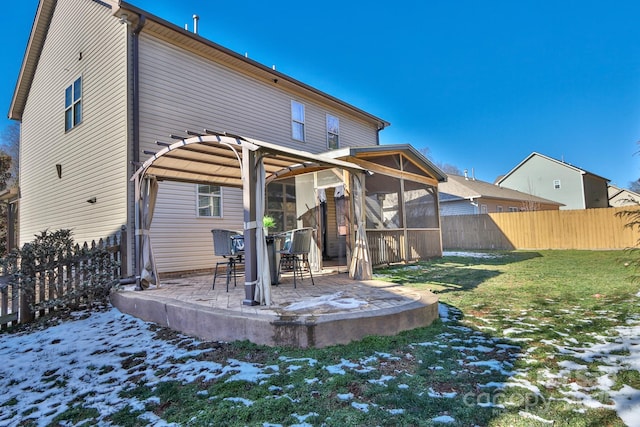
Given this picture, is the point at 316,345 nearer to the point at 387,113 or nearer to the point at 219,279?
the point at 219,279

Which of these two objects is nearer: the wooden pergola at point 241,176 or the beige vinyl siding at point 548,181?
the wooden pergola at point 241,176

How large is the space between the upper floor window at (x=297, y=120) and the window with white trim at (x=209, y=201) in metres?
3.35

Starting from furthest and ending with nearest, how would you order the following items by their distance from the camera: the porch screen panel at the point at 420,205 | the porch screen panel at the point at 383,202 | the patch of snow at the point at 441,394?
the porch screen panel at the point at 420,205
the porch screen panel at the point at 383,202
the patch of snow at the point at 441,394

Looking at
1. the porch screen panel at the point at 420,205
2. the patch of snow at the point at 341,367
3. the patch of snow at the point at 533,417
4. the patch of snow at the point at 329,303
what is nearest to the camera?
the patch of snow at the point at 533,417

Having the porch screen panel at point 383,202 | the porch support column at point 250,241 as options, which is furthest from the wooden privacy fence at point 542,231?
the porch support column at point 250,241

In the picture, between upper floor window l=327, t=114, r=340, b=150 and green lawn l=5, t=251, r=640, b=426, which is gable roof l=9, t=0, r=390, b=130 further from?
green lawn l=5, t=251, r=640, b=426

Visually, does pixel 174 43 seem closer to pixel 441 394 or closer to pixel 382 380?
pixel 382 380

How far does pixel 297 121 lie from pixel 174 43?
4.07 metres

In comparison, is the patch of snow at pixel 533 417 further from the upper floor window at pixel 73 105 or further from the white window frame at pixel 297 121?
the upper floor window at pixel 73 105

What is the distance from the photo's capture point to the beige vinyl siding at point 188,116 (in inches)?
285

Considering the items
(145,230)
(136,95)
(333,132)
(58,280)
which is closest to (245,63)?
(136,95)

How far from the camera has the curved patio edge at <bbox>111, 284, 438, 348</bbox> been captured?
333cm

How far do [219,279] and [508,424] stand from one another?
574 cm

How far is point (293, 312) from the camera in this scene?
12.1ft
